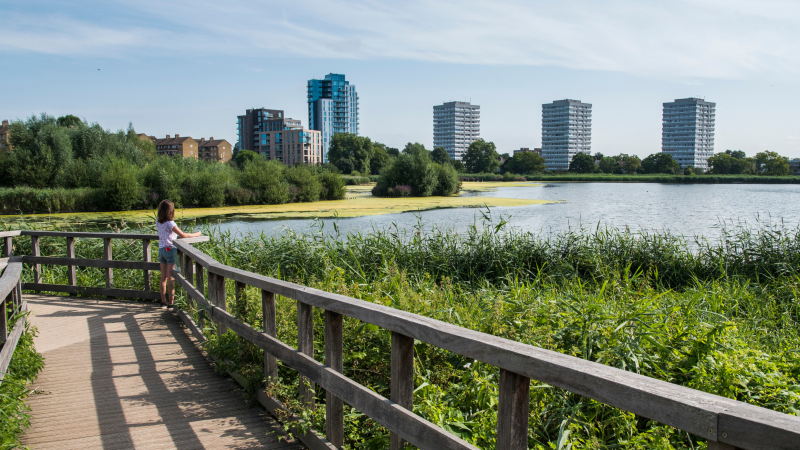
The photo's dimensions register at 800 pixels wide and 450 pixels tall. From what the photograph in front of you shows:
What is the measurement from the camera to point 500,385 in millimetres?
1757

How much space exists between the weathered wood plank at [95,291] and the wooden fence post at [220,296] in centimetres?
332

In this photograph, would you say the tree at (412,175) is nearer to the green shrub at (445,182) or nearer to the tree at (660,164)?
the green shrub at (445,182)

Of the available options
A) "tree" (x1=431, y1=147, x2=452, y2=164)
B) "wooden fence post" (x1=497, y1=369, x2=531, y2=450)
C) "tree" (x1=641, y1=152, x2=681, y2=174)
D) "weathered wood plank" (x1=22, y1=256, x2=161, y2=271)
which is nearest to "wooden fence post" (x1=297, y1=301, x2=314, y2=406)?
"wooden fence post" (x1=497, y1=369, x2=531, y2=450)

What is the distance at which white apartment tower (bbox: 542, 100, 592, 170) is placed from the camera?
189875 mm

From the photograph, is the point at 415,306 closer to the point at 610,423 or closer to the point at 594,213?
the point at 610,423

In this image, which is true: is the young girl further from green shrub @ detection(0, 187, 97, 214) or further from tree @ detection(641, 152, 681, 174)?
tree @ detection(641, 152, 681, 174)

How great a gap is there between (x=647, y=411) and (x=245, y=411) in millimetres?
2953

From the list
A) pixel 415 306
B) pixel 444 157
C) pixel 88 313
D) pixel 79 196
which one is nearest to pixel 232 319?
pixel 415 306

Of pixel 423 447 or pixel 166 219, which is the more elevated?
pixel 166 219

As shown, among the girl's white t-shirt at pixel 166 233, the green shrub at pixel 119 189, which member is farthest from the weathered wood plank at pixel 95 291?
the green shrub at pixel 119 189

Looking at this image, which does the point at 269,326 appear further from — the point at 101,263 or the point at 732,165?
the point at 732,165

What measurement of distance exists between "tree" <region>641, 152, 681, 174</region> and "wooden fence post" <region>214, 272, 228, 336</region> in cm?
11871

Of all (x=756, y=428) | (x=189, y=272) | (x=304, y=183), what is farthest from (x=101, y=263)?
(x=304, y=183)

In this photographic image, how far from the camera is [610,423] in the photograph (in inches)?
130
